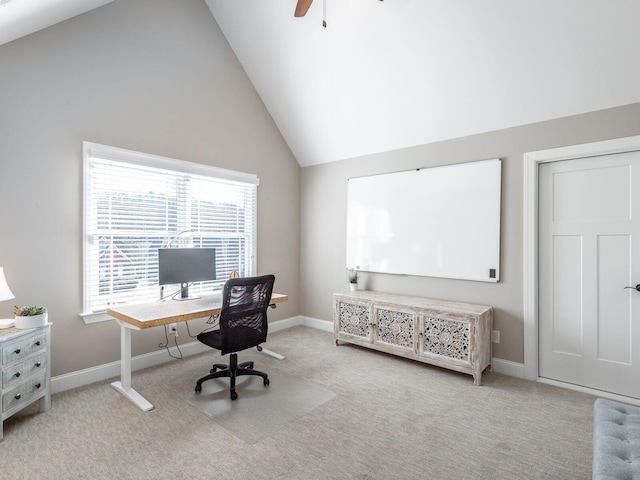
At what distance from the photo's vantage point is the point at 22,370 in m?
2.32

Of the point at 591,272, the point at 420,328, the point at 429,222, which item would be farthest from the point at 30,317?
the point at 591,272

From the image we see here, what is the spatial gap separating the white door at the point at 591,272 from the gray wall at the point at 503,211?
0.21 metres

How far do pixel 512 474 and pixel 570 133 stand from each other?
2708 mm

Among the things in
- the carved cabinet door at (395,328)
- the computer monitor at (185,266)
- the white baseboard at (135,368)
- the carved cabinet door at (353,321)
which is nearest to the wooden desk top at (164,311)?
the computer monitor at (185,266)

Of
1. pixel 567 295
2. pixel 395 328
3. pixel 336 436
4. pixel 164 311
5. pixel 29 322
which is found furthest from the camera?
pixel 395 328

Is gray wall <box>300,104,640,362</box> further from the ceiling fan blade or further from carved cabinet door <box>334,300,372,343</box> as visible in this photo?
the ceiling fan blade

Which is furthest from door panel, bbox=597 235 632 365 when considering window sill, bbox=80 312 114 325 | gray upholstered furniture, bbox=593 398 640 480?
A: window sill, bbox=80 312 114 325

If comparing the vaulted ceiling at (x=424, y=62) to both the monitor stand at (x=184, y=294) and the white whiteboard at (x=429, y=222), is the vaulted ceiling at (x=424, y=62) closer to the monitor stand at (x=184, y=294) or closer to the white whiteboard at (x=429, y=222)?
the white whiteboard at (x=429, y=222)

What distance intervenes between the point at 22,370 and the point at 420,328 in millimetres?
3174

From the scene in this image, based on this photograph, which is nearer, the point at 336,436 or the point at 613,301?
the point at 336,436

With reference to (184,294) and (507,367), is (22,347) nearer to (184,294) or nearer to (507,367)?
(184,294)

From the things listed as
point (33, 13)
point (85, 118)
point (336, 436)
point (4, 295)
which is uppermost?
point (33, 13)

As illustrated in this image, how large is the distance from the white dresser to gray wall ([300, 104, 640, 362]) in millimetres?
3103

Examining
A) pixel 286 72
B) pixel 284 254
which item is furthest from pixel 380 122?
pixel 284 254
